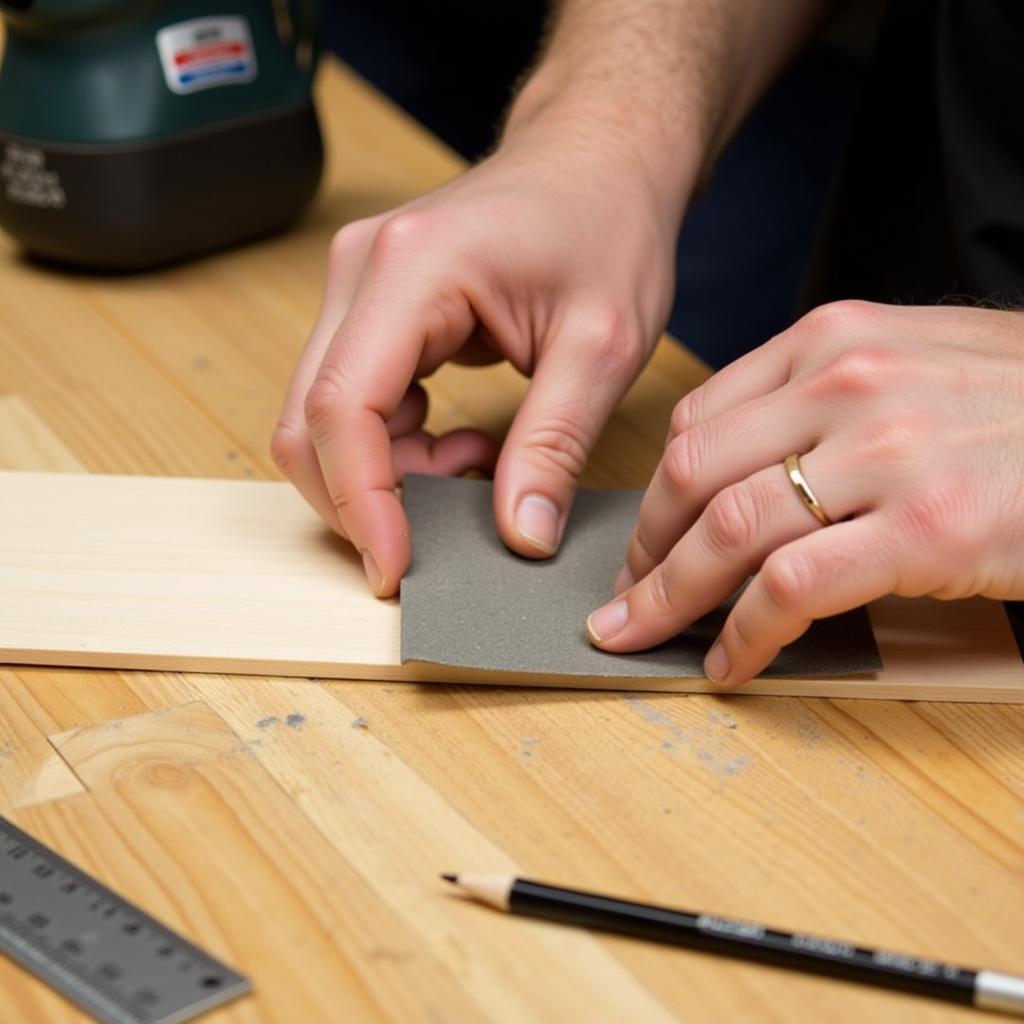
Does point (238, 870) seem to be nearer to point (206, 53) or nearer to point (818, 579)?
point (818, 579)

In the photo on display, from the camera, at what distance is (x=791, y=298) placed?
1.87 metres

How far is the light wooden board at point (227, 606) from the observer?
83 cm

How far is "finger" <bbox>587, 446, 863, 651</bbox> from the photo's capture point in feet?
2.50

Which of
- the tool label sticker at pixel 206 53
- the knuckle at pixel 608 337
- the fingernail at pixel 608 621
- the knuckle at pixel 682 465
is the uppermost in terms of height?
the tool label sticker at pixel 206 53

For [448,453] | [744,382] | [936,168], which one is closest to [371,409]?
[448,453]

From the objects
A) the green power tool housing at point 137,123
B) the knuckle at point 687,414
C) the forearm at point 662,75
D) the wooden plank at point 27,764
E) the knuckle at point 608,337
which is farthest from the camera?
the green power tool housing at point 137,123

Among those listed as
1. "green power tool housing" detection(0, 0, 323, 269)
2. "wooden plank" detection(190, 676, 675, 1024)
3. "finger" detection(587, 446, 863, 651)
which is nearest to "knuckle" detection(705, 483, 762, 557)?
"finger" detection(587, 446, 863, 651)

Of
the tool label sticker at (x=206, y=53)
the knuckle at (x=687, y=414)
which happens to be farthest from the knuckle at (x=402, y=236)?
the tool label sticker at (x=206, y=53)

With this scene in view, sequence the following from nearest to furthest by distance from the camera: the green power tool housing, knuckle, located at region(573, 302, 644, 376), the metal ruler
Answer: the metal ruler, knuckle, located at region(573, 302, 644, 376), the green power tool housing

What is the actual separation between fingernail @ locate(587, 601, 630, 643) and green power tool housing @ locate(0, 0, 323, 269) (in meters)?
0.67

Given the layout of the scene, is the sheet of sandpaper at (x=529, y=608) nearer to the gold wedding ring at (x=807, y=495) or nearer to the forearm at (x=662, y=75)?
the gold wedding ring at (x=807, y=495)

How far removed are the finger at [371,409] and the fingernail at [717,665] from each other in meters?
0.20

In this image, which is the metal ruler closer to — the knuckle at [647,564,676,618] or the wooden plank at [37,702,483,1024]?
the wooden plank at [37,702,483,1024]

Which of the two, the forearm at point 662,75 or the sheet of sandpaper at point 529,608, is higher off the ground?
the forearm at point 662,75
